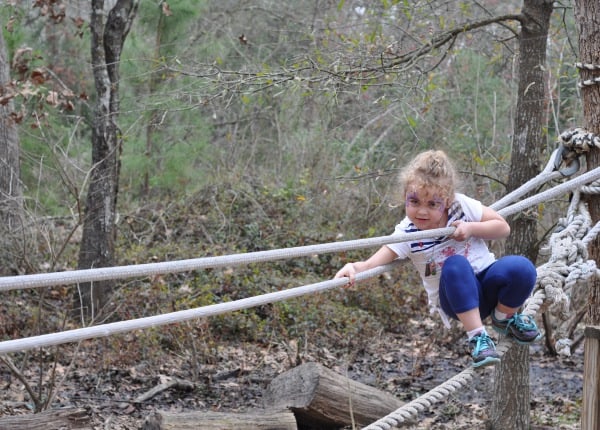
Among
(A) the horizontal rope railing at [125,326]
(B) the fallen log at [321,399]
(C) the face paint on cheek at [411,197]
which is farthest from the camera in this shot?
(B) the fallen log at [321,399]

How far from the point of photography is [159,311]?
7.12m

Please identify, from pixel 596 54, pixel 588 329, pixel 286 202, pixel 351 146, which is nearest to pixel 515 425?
pixel 588 329

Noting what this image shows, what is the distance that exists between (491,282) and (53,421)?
218 centimetres

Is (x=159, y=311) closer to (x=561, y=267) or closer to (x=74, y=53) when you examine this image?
(x=561, y=267)

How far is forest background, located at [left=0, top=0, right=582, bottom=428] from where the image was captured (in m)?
6.64

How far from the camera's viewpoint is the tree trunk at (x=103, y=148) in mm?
7078

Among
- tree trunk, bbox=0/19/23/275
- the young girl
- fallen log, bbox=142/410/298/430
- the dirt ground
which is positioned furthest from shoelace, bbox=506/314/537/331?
tree trunk, bbox=0/19/23/275

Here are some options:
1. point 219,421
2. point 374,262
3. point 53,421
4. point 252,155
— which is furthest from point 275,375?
point 252,155

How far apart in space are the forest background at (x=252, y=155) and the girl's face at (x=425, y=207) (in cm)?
184

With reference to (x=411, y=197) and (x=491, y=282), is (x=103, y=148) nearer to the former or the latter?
(x=411, y=197)

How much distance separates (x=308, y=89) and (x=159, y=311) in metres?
Answer: 2.96

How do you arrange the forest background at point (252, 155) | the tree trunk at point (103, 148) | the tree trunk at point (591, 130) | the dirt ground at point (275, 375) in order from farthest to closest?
A: the tree trunk at point (103, 148) < the forest background at point (252, 155) < the dirt ground at point (275, 375) < the tree trunk at point (591, 130)

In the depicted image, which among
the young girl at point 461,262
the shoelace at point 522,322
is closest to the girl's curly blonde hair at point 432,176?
the young girl at point 461,262

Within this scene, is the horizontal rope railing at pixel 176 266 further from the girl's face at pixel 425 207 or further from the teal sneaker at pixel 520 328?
the teal sneaker at pixel 520 328
